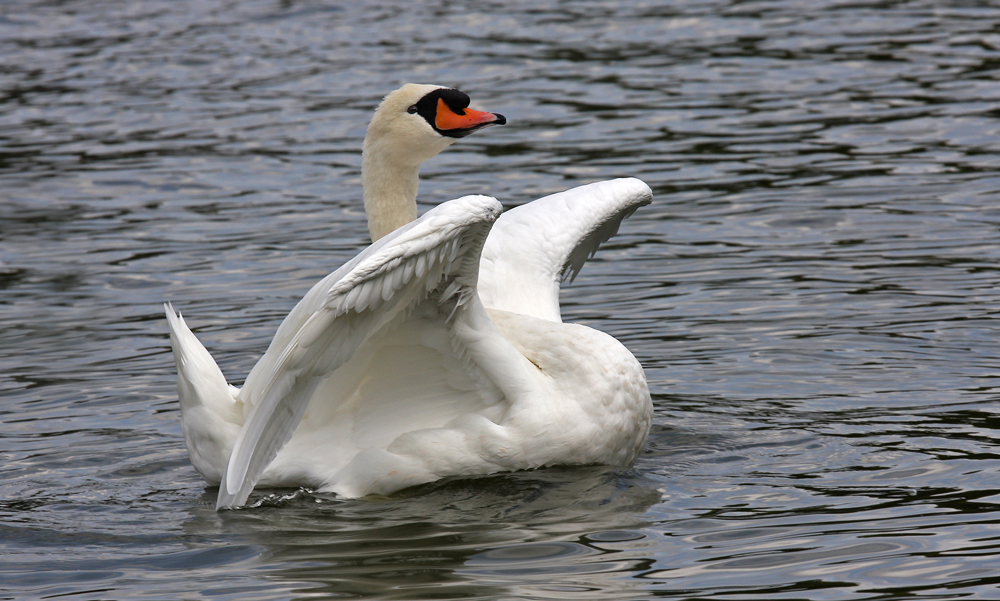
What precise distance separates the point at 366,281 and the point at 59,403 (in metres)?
3.15

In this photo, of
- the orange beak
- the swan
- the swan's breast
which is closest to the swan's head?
the orange beak

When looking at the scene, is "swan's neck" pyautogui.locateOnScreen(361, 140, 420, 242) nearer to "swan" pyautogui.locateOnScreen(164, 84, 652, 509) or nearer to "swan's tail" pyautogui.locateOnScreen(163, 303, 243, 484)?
"swan" pyautogui.locateOnScreen(164, 84, 652, 509)

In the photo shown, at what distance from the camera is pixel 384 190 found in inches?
259

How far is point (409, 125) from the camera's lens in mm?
6469

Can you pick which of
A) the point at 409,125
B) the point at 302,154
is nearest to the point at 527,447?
the point at 409,125

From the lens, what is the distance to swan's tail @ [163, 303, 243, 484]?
582cm

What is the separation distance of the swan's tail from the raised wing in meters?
1.45

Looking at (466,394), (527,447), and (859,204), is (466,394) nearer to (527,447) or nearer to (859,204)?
(527,447)

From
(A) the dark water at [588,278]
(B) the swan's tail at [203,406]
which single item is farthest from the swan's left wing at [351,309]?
(A) the dark water at [588,278]

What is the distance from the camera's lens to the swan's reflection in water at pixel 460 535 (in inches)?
187

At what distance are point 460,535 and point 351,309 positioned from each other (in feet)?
3.32

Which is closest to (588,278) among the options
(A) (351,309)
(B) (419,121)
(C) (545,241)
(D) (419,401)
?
(C) (545,241)

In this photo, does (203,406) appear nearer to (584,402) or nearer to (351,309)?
(351,309)

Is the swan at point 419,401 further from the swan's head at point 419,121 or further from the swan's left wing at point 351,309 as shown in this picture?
the swan's head at point 419,121
